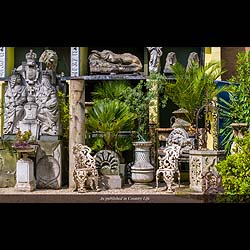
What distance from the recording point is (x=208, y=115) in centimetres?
965

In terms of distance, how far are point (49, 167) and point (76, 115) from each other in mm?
1095

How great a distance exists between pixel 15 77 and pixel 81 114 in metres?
1.55

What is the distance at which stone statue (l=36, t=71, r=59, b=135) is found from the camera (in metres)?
8.61

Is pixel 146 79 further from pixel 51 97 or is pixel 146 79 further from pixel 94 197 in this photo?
pixel 94 197

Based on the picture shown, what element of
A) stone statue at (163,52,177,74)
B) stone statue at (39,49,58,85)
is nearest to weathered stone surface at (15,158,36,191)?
stone statue at (39,49,58,85)

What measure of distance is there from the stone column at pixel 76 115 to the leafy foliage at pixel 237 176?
3.22 meters

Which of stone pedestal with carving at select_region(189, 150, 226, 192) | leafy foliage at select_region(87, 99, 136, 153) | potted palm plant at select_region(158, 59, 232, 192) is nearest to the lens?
stone pedestal with carving at select_region(189, 150, 226, 192)

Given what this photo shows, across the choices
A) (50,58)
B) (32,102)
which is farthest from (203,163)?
(50,58)

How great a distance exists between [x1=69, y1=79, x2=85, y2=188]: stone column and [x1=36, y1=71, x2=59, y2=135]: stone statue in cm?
37

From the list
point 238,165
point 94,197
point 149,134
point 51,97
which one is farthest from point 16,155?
point 238,165

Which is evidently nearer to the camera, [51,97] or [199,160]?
[199,160]

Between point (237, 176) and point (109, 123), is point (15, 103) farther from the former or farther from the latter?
point (237, 176)

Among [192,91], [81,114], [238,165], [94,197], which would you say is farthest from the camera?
[192,91]

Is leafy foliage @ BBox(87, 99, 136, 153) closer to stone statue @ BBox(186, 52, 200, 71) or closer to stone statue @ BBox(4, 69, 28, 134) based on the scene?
stone statue @ BBox(4, 69, 28, 134)
